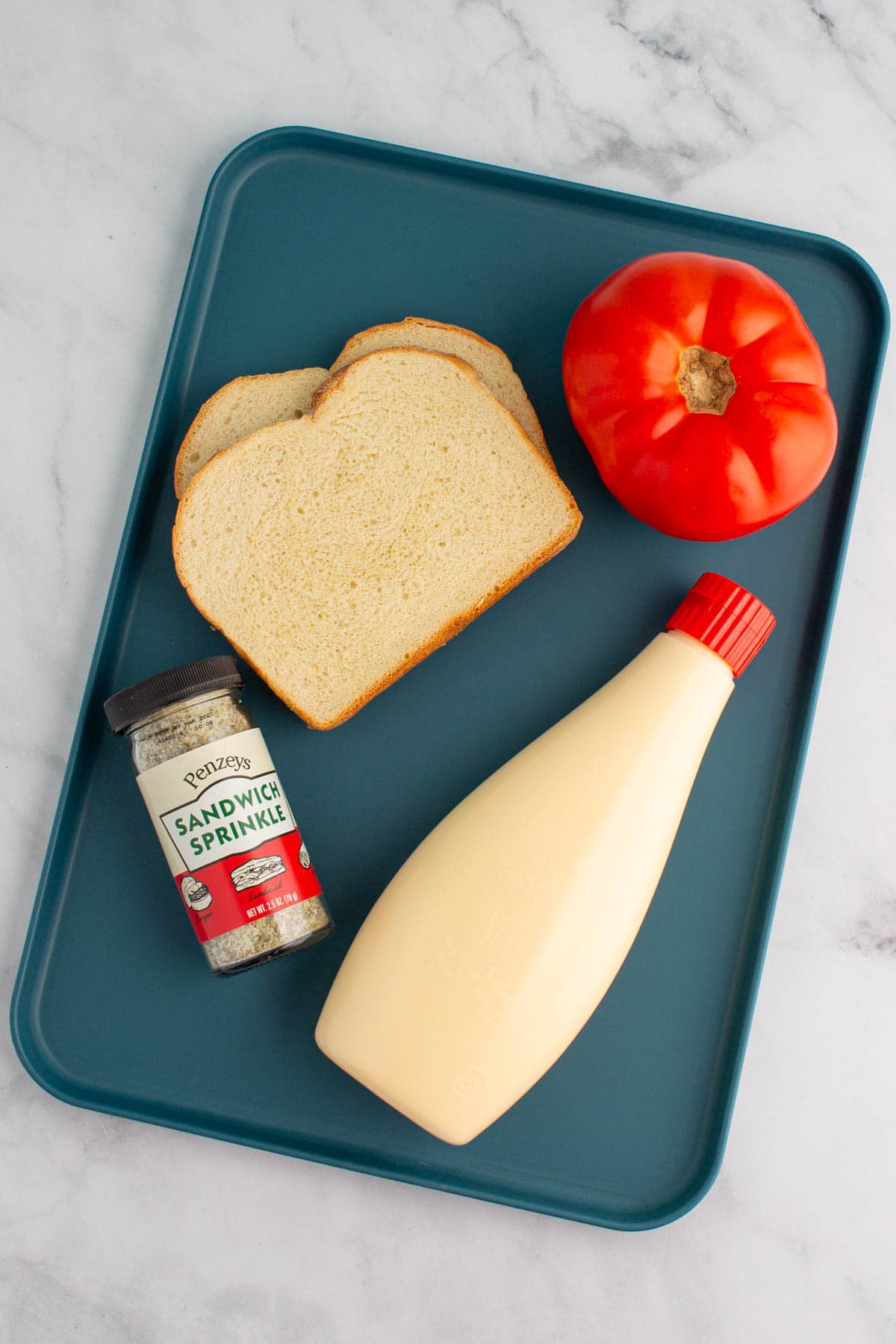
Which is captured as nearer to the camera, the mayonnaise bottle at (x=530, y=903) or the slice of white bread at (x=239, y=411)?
the mayonnaise bottle at (x=530, y=903)

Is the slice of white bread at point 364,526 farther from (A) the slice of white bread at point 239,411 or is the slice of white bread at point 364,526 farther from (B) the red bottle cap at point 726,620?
(B) the red bottle cap at point 726,620

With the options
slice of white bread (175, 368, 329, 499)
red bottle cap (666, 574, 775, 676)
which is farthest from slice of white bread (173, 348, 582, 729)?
red bottle cap (666, 574, 775, 676)

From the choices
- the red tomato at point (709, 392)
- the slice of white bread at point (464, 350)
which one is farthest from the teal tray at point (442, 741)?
the red tomato at point (709, 392)

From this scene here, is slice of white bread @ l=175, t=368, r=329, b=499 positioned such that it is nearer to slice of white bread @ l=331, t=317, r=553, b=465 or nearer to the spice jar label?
slice of white bread @ l=331, t=317, r=553, b=465

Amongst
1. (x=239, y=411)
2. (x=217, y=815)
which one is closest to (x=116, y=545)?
(x=239, y=411)

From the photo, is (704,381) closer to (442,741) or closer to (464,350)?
(464,350)

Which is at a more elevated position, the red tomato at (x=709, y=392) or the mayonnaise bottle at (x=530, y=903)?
the red tomato at (x=709, y=392)
